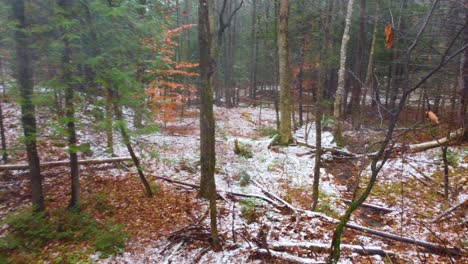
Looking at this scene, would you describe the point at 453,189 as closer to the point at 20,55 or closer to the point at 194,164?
the point at 194,164

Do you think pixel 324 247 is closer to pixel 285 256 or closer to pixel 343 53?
pixel 285 256

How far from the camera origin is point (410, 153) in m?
9.38

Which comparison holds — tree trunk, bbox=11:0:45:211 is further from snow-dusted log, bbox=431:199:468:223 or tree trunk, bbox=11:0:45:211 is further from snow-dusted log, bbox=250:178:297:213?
snow-dusted log, bbox=431:199:468:223

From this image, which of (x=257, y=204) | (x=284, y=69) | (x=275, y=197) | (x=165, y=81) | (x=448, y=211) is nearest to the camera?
(x=448, y=211)

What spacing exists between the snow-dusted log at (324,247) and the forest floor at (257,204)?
0.8 inches

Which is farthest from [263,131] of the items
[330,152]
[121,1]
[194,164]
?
[121,1]

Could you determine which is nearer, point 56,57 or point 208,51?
point 208,51

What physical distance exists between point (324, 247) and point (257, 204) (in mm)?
2178

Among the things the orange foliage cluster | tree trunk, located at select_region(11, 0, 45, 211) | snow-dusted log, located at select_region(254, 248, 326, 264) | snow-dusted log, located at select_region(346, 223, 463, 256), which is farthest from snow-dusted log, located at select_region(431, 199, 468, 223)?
tree trunk, located at select_region(11, 0, 45, 211)

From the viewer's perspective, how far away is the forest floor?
16.2 ft

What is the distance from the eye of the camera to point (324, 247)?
4.86 m

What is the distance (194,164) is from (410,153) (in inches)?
312

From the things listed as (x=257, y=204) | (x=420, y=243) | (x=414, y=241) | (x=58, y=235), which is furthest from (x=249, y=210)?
(x=58, y=235)

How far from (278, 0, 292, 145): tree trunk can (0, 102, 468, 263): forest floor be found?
3.39 ft
